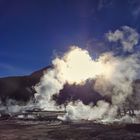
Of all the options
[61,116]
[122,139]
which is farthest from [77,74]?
[122,139]

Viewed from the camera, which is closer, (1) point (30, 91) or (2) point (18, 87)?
(1) point (30, 91)

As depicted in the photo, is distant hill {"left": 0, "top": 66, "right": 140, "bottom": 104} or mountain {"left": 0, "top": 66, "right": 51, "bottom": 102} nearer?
distant hill {"left": 0, "top": 66, "right": 140, "bottom": 104}

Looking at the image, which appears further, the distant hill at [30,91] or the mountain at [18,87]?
the mountain at [18,87]

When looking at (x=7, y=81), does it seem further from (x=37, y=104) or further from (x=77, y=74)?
(x=77, y=74)

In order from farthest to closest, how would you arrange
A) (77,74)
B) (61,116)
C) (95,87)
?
(95,87), (77,74), (61,116)

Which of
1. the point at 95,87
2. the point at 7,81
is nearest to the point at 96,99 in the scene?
the point at 95,87

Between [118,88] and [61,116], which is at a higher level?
[118,88]

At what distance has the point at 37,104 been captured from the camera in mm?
84875

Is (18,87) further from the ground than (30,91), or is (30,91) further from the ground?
(18,87)

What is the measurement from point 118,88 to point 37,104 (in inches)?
935

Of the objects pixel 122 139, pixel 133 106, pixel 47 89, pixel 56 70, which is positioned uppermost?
pixel 56 70

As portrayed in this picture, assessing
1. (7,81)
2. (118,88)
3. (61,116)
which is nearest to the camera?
(61,116)

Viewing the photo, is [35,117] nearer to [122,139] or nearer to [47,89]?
[47,89]

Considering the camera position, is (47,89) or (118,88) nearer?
(118,88)
